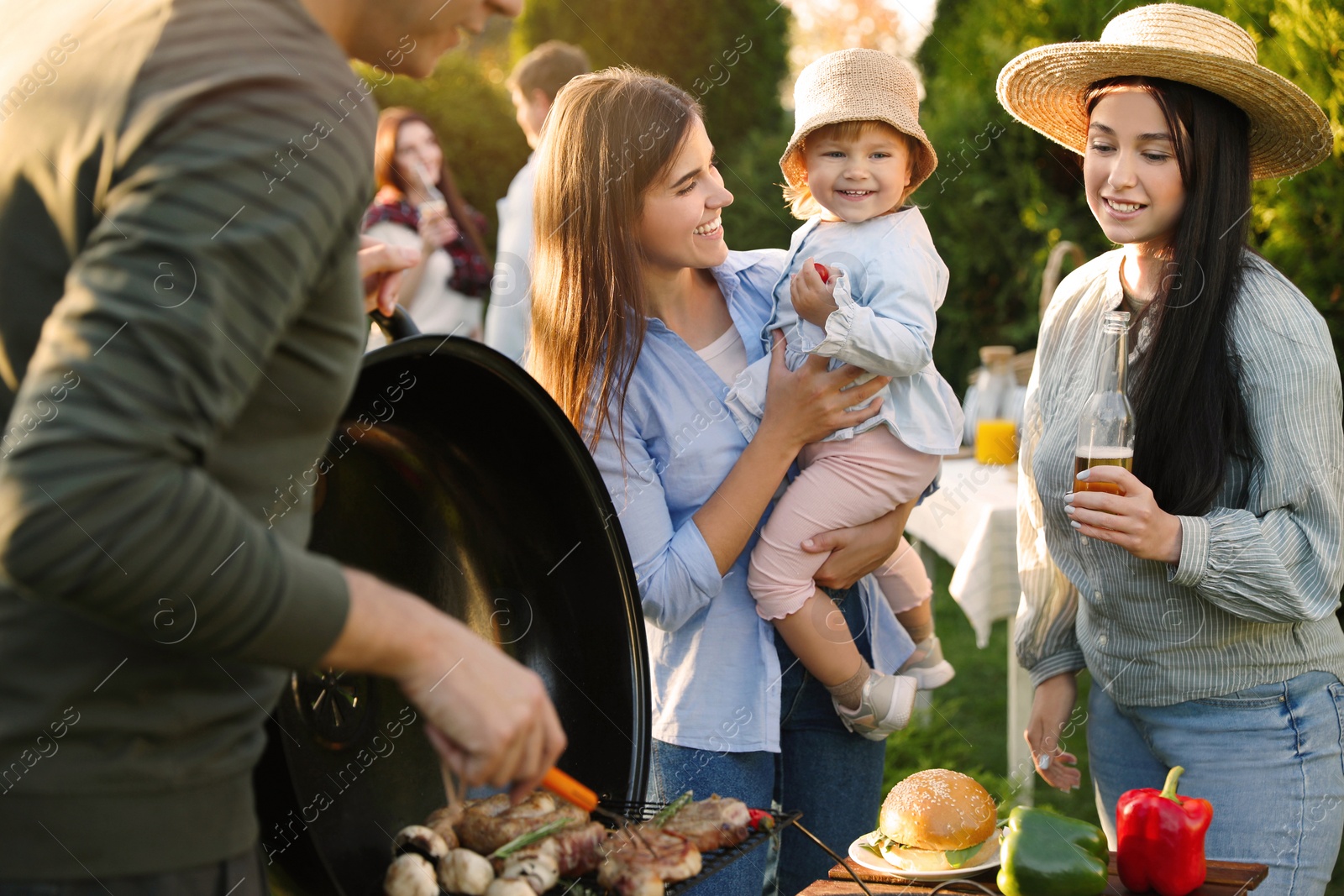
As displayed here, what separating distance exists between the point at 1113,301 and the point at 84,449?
2.09m

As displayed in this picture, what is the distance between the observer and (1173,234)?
229cm

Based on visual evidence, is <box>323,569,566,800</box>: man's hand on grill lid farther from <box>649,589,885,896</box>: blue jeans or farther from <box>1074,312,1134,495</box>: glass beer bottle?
<box>1074,312,1134,495</box>: glass beer bottle

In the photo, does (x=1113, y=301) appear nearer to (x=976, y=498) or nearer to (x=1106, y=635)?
(x=1106, y=635)

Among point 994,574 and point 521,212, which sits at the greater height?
point 521,212

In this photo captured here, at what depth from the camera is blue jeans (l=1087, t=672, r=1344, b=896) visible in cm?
213

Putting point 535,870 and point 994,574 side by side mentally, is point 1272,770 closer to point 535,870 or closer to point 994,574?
point 535,870

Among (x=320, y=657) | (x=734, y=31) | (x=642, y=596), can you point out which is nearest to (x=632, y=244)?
(x=642, y=596)

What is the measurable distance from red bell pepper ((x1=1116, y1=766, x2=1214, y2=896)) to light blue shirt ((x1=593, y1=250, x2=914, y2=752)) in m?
0.64

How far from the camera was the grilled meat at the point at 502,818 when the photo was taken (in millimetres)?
1562

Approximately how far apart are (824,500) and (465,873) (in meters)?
1.14

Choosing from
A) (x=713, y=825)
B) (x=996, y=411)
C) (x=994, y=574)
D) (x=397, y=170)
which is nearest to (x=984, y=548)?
(x=994, y=574)

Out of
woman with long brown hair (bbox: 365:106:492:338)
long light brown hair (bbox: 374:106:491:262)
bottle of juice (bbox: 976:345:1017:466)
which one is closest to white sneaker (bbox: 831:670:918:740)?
bottle of juice (bbox: 976:345:1017:466)

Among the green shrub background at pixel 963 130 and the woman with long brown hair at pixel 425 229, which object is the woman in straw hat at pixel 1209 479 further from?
the woman with long brown hair at pixel 425 229

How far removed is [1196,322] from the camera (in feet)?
7.18
